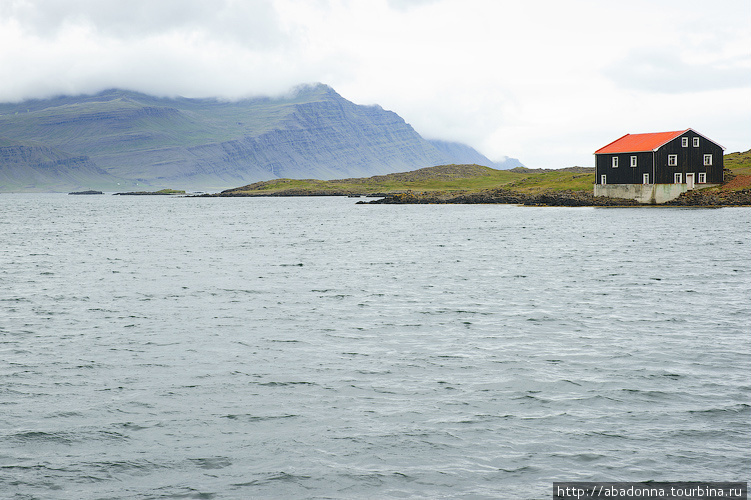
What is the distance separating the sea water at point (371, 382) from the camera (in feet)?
43.7

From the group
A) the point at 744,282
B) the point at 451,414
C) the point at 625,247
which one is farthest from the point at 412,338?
the point at 625,247

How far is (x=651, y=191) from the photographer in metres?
109

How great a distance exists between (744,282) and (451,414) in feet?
89.8

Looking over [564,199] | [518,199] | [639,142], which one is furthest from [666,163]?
[518,199]

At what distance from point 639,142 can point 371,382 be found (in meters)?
102

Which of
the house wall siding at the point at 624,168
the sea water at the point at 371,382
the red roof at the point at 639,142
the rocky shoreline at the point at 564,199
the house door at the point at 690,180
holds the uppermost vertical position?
the red roof at the point at 639,142

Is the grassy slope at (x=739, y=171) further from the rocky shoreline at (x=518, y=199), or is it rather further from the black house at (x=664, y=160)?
the rocky shoreline at (x=518, y=199)

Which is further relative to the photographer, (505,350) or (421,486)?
(505,350)

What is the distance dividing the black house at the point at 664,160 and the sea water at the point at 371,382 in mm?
66677

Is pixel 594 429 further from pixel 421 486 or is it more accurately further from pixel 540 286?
pixel 540 286

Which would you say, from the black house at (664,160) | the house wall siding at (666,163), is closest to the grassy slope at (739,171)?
the house wall siding at (666,163)

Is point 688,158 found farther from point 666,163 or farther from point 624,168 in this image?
point 624,168

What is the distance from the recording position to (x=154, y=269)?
47.9 m

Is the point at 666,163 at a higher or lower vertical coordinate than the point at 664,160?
lower
